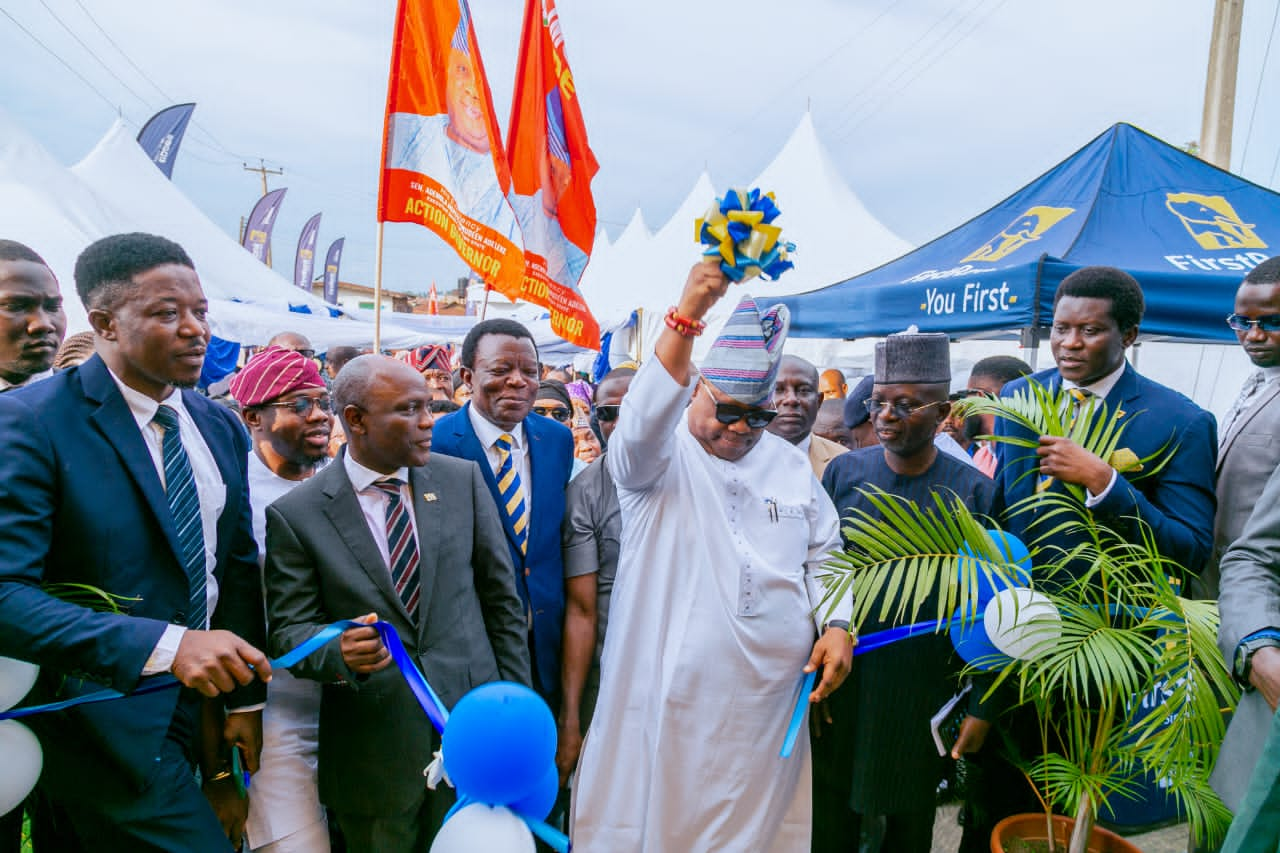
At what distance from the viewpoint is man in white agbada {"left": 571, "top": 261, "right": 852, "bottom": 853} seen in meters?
2.45

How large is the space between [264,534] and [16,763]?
0.93 metres

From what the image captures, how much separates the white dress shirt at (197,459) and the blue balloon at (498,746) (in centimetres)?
91

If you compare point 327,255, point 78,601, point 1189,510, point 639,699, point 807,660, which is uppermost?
point 327,255

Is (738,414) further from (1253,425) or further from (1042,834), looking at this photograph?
(1253,425)

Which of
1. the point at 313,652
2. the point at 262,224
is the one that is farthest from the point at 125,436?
the point at 262,224

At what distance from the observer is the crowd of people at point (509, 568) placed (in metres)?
1.94

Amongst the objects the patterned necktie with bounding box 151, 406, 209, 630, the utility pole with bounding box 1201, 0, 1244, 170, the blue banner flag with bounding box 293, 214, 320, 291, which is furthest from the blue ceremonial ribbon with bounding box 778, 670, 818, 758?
the blue banner flag with bounding box 293, 214, 320, 291

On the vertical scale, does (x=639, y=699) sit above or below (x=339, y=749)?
above

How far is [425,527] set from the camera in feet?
8.03

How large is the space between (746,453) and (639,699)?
3.02ft

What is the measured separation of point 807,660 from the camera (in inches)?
101

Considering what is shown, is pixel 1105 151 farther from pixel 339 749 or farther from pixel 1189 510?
pixel 339 749

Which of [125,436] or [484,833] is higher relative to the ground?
[125,436]

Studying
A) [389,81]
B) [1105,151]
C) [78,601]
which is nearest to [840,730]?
[78,601]
